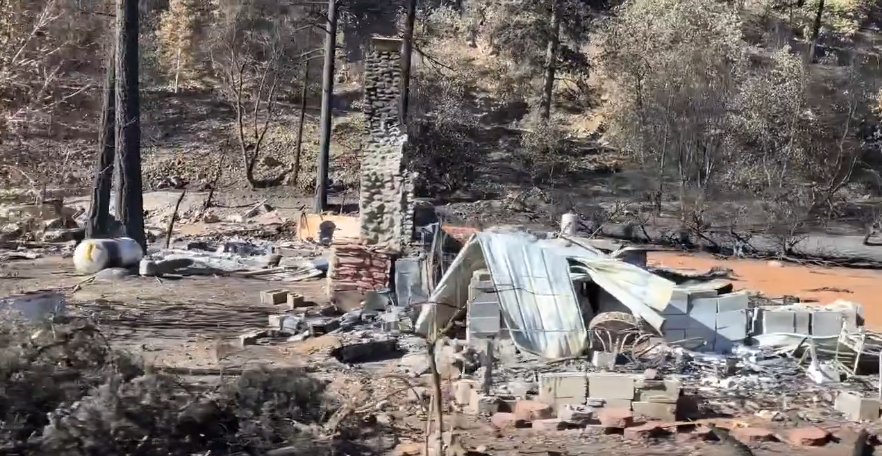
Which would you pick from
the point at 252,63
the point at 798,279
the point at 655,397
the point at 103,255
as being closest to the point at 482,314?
the point at 655,397

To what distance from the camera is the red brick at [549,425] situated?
7.45 metres

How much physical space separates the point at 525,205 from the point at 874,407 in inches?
685

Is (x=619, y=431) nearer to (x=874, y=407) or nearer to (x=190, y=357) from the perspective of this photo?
(x=874, y=407)

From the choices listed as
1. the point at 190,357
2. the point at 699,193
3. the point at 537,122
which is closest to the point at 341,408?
the point at 190,357

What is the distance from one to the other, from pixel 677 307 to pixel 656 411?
273 centimetres

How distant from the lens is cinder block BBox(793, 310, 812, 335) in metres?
10.5

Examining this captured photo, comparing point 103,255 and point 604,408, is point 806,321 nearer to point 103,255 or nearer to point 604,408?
point 604,408

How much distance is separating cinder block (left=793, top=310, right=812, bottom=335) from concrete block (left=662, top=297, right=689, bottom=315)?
1.33 meters

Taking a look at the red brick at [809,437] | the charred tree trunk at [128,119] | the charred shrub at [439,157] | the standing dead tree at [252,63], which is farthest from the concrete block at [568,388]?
the standing dead tree at [252,63]

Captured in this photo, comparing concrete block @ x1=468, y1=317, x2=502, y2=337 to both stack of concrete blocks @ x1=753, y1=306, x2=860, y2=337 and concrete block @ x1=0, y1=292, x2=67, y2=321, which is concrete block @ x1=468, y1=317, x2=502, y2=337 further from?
concrete block @ x1=0, y1=292, x2=67, y2=321

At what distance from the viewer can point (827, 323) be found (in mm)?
10453

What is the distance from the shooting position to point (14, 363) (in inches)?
225

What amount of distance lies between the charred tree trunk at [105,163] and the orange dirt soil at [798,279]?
10702mm

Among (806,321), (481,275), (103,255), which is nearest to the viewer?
(806,321)
